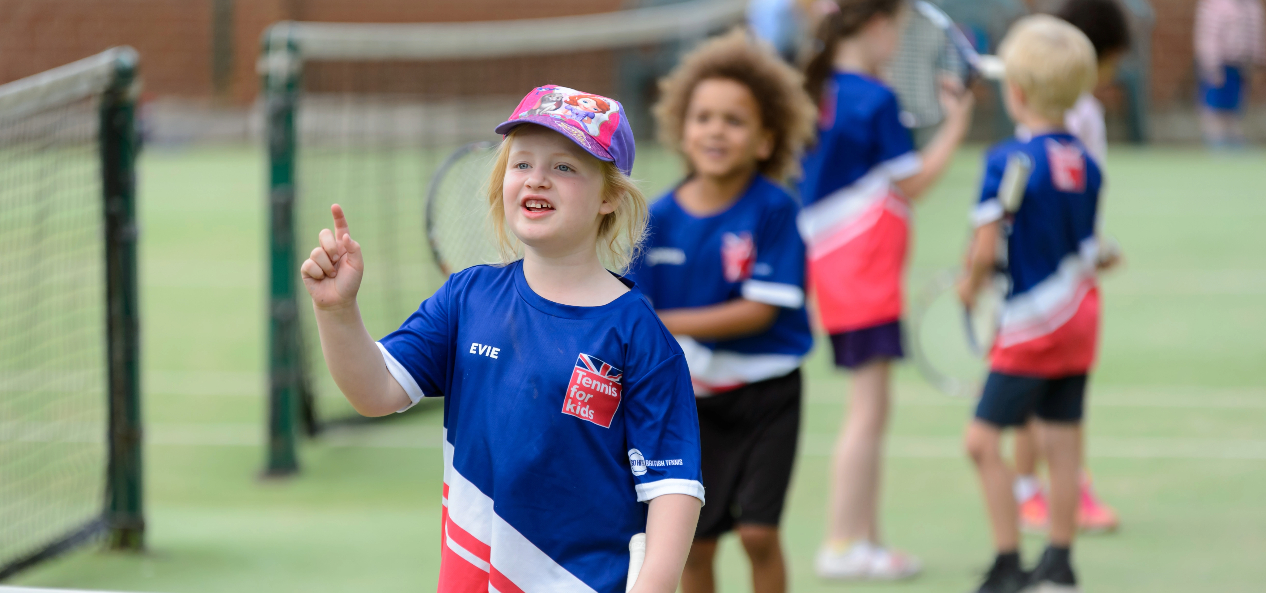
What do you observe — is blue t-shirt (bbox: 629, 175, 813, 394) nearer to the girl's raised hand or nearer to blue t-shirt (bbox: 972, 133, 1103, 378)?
blue t-shirt (bbox: 972, 133, 1103, 378)

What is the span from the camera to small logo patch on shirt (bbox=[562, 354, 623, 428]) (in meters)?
2.03

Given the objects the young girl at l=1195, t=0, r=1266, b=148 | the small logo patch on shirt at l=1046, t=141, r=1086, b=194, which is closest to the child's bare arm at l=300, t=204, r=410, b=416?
the small logo patch on shirt at l=1046, t=141, r=1086, b=194

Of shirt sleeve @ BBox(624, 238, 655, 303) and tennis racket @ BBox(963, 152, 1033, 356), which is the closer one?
shirt sleeve @ BBox(624, 238, 655, 303)

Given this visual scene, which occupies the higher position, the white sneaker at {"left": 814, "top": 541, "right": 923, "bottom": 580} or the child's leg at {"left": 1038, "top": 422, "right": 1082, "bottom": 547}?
the child's leg at {"left": 1038, "top": 422, "right": 1082, "bottom": 547}

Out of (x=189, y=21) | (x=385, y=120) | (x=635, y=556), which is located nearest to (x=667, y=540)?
(x=635, y=556)

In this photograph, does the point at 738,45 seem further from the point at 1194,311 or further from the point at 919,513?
the point at 1194,311

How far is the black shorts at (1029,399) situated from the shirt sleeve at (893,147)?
2.47 ft

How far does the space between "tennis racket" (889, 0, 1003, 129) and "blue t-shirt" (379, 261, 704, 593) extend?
308 cm

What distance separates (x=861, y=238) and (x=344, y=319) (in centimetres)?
267

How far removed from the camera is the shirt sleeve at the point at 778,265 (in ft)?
11.0

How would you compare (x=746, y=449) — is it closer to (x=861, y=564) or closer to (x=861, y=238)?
(x=861, y=564)

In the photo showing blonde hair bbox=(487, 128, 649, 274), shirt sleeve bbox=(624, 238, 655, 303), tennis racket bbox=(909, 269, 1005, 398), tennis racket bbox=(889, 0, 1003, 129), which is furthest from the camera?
tennis racket bbox=(909, 269, 1005, 398)

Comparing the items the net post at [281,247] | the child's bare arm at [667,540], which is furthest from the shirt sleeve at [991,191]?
the net post at [281,247]

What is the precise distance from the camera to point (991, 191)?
12.8 feet
